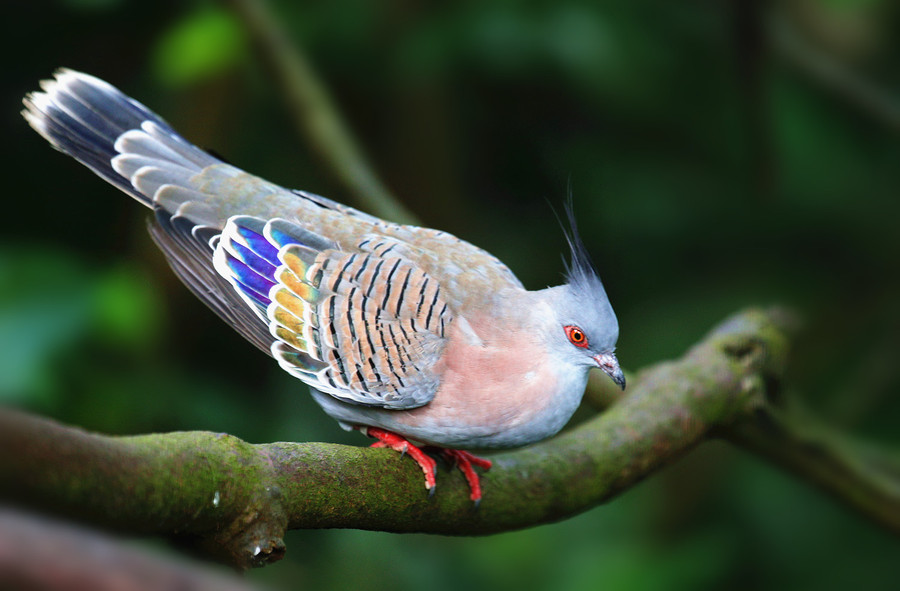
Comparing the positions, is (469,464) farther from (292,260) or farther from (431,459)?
(292,260)

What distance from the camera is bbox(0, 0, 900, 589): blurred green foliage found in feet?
12.4

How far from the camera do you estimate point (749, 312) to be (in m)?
3.40

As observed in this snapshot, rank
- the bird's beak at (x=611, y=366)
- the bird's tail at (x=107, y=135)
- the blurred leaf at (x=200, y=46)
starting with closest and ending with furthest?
the bird's beak at (x=611, y=366) → the bird's tail at (x=107, y=135) → the blurred leaf at (x=200, y=46)

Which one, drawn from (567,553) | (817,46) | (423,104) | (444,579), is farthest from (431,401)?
(817,46)

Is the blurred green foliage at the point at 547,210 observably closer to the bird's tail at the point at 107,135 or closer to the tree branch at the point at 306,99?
the tree branch at the point at 306,99

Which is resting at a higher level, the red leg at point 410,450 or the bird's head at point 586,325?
the bird's head at point 586,325

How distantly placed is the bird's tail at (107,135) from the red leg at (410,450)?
1.00 m

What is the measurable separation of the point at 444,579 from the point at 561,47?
2.48 m

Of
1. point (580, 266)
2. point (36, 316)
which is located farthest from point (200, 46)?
point (580, 266)

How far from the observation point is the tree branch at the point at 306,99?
11.4 ft

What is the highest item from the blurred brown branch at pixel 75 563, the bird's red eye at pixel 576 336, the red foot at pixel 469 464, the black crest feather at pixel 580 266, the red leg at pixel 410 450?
the blurred brown branch at pixel 75 563

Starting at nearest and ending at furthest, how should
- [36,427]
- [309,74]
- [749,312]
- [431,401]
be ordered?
[36,427] < [431,401] < [749,312] < [309,74]

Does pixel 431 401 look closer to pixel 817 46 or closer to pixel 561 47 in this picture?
pixel 561 47

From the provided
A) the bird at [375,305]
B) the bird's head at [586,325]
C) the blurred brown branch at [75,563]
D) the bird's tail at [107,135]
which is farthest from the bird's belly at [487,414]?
the blurred brown branch at [75,563]
